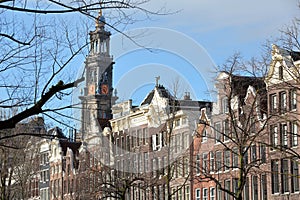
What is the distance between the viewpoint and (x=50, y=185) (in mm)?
→ 88500

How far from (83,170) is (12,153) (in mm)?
27911

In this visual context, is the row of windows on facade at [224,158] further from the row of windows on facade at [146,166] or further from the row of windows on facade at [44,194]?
the row of windows on facade at [44,194]

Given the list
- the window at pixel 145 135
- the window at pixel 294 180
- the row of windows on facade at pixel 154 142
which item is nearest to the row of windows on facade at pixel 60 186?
the row of windows on facade at pixel 154 142

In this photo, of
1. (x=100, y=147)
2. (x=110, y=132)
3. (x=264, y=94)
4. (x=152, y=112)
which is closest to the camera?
(x=264, y=94)

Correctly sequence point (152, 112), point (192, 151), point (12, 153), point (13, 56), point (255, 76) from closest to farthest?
point (13, 56)
point (255, 76)
point (12, 153)
point (192, 151)
point (152, 112)

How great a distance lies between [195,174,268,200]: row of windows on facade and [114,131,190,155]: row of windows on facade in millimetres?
3815

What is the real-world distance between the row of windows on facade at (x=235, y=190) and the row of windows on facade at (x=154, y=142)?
381 centimetres

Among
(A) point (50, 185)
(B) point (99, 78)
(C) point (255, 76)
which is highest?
(B) point (99, 78)

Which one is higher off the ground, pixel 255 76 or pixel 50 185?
pixel 255 76

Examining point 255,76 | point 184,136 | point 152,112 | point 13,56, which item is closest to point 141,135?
point 152,112

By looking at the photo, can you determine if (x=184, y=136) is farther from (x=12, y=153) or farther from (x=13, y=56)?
(x=13, y=56)

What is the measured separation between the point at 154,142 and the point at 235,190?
11757mm

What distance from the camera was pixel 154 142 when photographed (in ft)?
209

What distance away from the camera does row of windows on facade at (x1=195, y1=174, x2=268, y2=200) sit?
5072 centimetres
